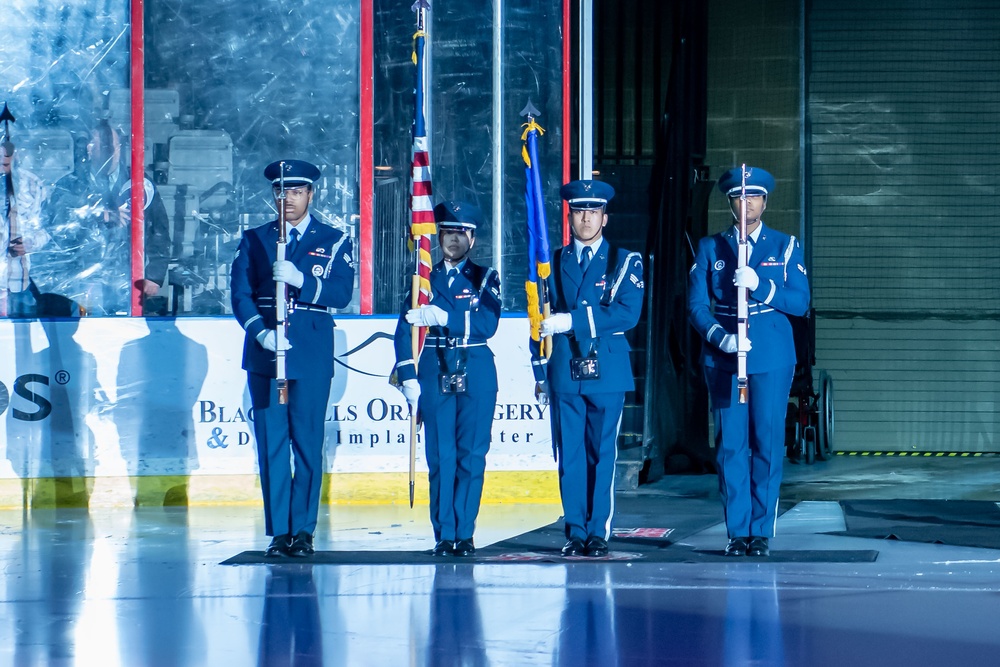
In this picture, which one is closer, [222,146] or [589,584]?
[589,584]

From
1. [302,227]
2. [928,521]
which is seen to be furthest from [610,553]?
[928,521]

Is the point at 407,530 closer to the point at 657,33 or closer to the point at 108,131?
the point at 108,131

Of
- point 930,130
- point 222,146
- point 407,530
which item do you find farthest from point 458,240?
point 930,130

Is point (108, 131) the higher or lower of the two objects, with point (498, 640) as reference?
higher

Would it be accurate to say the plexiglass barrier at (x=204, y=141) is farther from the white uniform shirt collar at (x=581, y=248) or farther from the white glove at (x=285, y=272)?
the white glove at (x=285, y=272)

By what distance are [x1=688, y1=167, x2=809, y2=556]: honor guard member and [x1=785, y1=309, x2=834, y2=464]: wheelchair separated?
568cm

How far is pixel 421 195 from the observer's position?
7434 mm

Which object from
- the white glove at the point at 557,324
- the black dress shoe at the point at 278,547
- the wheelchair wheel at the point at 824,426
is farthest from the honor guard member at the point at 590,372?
the wheelchair wheel at the point at 824,426

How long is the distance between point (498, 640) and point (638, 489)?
5.51m

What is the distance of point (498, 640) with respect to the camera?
17.6 ft

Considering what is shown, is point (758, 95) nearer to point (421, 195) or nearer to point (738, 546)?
point (421, 195)

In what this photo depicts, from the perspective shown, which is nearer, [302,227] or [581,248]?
[581,248]

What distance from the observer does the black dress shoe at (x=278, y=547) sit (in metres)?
7.37

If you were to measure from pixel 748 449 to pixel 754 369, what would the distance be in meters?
0.39
